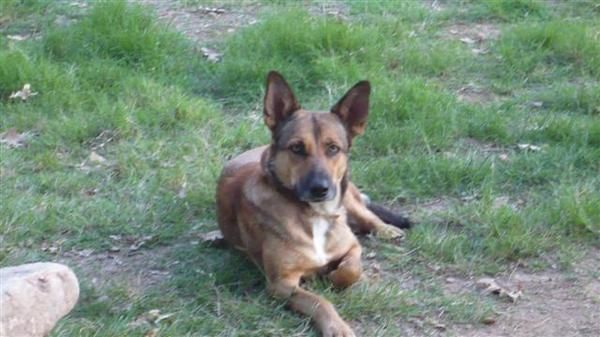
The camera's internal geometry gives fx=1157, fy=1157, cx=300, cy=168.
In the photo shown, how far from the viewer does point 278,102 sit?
5.69 m

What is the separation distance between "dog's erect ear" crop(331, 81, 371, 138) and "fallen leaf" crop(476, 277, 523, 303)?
38.4 inches

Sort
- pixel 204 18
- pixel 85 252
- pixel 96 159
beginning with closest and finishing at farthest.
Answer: pixel 85 252, pixel 96 159, pixel 204 18

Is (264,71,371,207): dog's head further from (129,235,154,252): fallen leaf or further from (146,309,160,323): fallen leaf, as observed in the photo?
(129,235,154,252): fallen leaf

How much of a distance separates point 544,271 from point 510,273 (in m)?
0.18

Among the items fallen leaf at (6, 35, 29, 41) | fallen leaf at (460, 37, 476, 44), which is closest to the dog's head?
fallen leaf at (460, 37, 476, 44)

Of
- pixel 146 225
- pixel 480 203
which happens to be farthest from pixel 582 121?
pixel 146 225

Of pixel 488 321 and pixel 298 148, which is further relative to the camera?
pixel 298 148

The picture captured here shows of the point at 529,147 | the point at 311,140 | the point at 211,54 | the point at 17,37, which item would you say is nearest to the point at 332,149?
the point at 311,140

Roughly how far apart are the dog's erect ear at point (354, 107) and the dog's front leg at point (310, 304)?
0.83 meters

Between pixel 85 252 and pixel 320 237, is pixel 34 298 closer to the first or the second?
pixel 320 237

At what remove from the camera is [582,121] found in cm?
762

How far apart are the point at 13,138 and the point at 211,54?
191cm

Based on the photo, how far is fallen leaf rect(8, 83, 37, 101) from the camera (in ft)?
26.2

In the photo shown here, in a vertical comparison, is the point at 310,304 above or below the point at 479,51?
above
